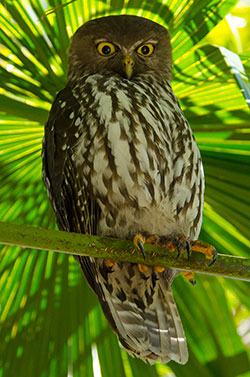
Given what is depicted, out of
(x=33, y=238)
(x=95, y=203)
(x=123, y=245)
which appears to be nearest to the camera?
(x=33, y=238)

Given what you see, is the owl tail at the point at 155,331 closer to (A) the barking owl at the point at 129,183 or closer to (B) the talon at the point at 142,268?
(A) the barking owl at the point at 129,183

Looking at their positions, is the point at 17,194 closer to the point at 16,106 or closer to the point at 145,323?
the point at 16,106

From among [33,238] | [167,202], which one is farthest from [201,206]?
[33,238]

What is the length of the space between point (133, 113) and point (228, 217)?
2.25 ft

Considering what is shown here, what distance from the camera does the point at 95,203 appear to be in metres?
2.67

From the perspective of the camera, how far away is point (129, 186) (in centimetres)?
262

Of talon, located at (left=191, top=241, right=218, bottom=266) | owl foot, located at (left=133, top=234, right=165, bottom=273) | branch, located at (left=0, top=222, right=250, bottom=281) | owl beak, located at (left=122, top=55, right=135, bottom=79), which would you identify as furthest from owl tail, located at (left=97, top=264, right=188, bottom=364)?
owl beak, located at (left=122, top=55, right=135, bottom=79)

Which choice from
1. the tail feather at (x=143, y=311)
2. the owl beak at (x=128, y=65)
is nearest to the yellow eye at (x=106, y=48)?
the owl beak at (x=128, y=65)

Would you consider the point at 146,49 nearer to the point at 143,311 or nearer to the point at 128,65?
the point at 128,65

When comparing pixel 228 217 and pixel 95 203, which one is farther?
pixel 228 217

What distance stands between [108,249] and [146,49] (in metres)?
1.52

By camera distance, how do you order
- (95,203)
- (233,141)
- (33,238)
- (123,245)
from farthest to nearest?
(233,141) → (95,203) → (123,245) → (33,238)

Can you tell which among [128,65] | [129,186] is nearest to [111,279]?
[129,186]

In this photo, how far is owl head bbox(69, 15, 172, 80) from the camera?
2986mm
